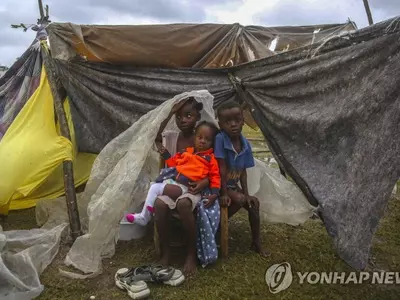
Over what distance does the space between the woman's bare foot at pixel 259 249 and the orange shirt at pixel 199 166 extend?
0.69m

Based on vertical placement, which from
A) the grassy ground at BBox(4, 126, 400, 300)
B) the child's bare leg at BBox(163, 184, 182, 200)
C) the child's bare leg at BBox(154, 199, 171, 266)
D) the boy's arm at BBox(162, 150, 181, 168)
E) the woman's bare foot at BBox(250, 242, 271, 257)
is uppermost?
the boy's arm at BBox(162, 150, 181, 168)

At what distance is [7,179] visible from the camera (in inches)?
138

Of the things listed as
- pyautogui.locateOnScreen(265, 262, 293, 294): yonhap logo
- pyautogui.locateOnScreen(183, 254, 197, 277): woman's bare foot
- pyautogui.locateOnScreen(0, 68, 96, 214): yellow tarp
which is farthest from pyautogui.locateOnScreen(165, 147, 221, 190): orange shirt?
pyautogui.locateOnScreen(0, 68, 96, 214): yellow tarp

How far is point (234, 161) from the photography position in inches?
130

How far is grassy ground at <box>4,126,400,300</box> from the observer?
2727 mm

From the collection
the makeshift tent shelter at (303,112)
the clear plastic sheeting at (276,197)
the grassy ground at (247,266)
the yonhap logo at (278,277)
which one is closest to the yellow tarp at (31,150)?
the makeshift tent shelter at (303,112)

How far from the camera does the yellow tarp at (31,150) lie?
3543mm

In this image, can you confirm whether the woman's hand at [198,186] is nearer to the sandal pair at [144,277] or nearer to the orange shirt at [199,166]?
the orange shirt at [199,166]

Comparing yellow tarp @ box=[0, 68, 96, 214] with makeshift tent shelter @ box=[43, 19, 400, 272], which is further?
yellow tarp @ box=[0, 68, 96, 214]

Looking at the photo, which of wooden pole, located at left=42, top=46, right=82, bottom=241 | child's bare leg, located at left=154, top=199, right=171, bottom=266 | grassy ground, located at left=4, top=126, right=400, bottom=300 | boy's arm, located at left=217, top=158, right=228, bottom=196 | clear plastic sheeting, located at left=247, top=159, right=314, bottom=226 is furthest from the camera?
clear plastic sheeting, located at left=247, top=159, right=314, bottom=226

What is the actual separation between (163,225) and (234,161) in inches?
32.7

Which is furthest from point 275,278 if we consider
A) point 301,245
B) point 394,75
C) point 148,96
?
point 148,96

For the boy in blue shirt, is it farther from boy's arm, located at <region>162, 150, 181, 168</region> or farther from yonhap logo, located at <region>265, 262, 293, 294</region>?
boy's arm, located at <region>162, 150, 181, 168</region>

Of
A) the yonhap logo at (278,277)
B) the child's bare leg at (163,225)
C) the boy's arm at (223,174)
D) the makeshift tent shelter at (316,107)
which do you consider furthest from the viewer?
the boy's arm at (223,174)
